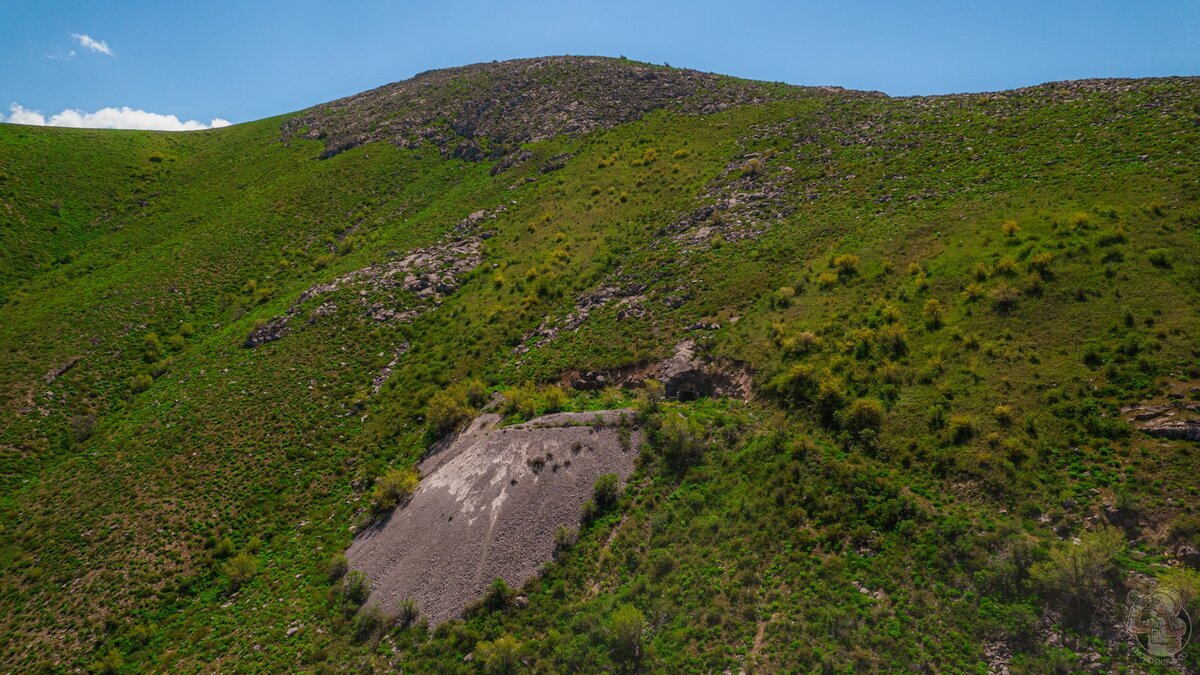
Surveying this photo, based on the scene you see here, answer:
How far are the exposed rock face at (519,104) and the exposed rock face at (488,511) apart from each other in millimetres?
58770

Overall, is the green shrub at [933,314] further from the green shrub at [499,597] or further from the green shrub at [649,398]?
the green shrub at [499,597]

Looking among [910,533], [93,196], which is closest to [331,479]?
[910,533]

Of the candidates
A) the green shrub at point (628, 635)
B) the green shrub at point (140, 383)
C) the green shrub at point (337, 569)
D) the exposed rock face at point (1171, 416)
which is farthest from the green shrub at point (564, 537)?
the green shrub at point (140, 383)

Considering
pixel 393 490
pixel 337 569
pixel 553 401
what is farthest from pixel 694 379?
pixel 337 569

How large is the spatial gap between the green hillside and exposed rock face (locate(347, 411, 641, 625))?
4.65 feet

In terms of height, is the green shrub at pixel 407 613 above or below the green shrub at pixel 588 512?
below

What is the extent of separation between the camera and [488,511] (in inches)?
1129

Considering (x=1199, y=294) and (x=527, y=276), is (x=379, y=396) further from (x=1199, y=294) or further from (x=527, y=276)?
(x=1199, y=294)

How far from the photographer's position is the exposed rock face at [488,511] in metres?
26.2

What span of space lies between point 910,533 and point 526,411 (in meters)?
23.4

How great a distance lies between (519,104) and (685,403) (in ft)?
240

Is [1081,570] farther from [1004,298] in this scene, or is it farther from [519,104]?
[519,104]

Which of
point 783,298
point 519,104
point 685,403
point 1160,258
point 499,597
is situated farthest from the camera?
point 519,104

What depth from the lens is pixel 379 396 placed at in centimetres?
4288
